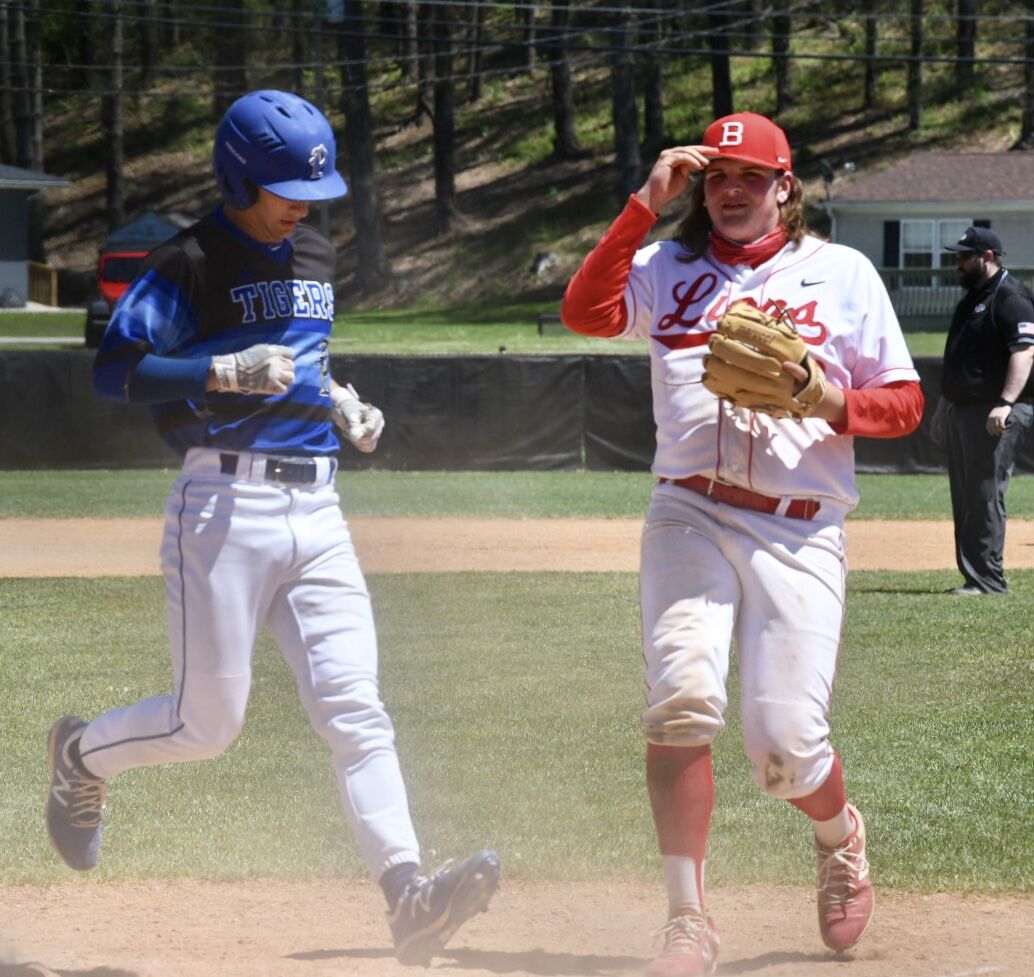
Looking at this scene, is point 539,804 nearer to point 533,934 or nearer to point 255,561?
point 533,934

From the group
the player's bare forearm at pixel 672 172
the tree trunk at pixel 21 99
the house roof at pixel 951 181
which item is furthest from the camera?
the tree trunk at pixel 21 99

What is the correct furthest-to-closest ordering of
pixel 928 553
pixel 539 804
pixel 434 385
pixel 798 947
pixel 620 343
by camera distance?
pixel 620 343 → pixel 434 385 → pixel 928 553 → pixel 539 804 → pixel 798 947

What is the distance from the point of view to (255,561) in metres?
3.84

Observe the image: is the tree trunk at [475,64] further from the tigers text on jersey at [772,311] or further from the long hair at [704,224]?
the tigers text on jersey at [772,311]

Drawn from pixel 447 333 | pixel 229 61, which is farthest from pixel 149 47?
pixel 447 333

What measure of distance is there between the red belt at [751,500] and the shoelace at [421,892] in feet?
3.57

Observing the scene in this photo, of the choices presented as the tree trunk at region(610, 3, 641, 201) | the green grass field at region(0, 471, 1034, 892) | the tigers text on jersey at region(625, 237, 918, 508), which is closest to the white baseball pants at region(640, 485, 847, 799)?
the tigers text on jersey at region(625, 237, 918, 508)

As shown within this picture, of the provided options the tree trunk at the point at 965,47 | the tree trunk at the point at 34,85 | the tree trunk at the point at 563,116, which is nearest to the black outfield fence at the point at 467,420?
the tree trunk at the point at 34,85

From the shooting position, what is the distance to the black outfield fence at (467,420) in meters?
19.7

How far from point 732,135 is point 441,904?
1931 millimetres

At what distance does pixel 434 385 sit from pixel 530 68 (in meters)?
37.4

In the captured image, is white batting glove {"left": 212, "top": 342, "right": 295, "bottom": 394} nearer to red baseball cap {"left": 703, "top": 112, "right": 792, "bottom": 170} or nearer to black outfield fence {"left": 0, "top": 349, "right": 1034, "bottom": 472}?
red baseball cap {"left": 703, "top": 112, "right": 792, "bottom": 170}

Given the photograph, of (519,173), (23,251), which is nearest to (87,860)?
(23,251)

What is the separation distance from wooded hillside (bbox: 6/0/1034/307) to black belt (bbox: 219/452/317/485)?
123 ft
